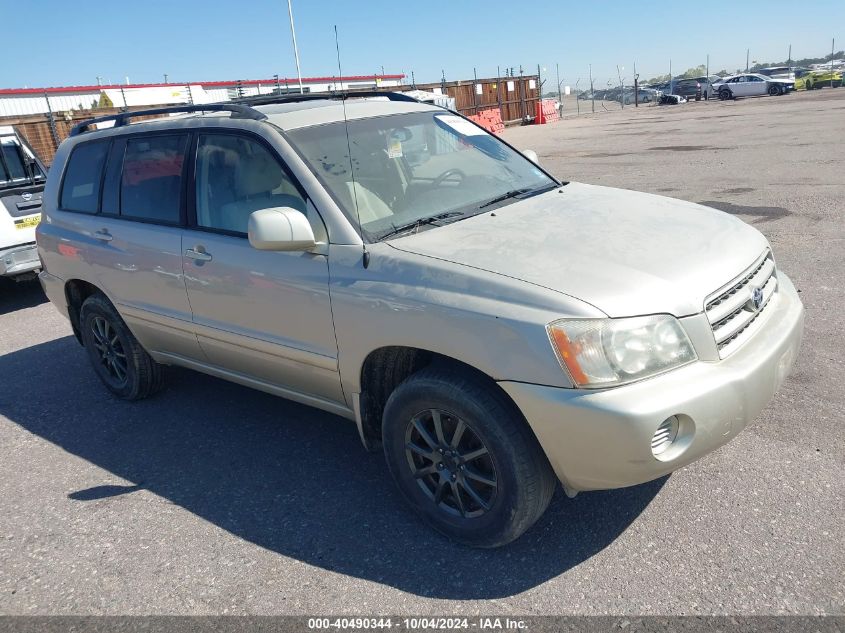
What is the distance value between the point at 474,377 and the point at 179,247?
2016mm

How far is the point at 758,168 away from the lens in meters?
12.3

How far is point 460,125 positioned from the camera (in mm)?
4348

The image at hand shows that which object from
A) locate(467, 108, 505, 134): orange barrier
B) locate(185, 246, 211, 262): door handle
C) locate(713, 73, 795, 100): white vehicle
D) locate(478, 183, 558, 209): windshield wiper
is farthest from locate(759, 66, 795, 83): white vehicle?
locate(185, 246, 211, 262): door handle

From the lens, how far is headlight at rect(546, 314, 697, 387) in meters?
2.54

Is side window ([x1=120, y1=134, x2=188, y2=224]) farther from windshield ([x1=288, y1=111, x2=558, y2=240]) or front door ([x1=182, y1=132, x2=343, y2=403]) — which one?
windshield ([x1=288, y1=111, x2=558, y2=240])

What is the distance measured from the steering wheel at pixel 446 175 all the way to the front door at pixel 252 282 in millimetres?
741

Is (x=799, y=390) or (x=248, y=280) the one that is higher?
(x=248, y=280)

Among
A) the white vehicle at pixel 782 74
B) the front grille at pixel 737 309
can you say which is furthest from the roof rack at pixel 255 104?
the white vehicle at pixel 782 74

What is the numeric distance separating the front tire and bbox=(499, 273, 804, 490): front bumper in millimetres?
123

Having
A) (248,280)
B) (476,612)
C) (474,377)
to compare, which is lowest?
(476,612)

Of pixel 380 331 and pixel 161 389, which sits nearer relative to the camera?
pixel 380 331

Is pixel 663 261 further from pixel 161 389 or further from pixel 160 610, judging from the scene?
pixel 161 389

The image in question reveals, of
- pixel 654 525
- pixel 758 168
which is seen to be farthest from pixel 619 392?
pixel 758 168

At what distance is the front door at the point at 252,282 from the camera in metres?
3.35
